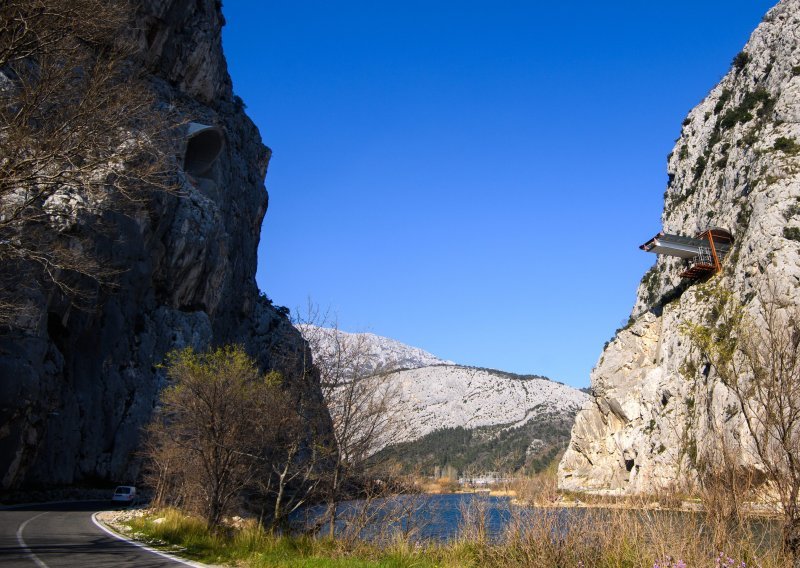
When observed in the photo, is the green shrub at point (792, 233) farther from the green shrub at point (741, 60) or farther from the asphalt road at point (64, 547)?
the asphalt road at point (64, 547)

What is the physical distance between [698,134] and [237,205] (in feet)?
171

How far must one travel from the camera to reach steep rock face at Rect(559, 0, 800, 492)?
148 ft

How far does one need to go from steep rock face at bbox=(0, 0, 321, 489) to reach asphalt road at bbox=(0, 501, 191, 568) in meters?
6.37

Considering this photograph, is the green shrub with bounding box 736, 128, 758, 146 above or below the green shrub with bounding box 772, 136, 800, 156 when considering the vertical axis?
above

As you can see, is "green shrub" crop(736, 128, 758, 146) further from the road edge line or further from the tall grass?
the road edge line

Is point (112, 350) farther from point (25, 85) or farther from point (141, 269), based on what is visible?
point (25, 85)

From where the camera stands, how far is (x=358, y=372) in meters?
17.7

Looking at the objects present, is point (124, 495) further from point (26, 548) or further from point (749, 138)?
point (749, 138)

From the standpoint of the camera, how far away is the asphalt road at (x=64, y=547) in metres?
11.7

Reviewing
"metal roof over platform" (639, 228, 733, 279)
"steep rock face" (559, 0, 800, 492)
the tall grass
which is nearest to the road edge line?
the tall grass

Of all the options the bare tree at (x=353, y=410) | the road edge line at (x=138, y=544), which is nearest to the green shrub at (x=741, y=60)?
the bare tree at (x=353, y=410)

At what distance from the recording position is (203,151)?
204 ft

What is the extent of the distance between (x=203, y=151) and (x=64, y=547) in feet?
174

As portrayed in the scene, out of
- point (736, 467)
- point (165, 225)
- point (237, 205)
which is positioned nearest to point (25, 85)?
point (736, 467)
